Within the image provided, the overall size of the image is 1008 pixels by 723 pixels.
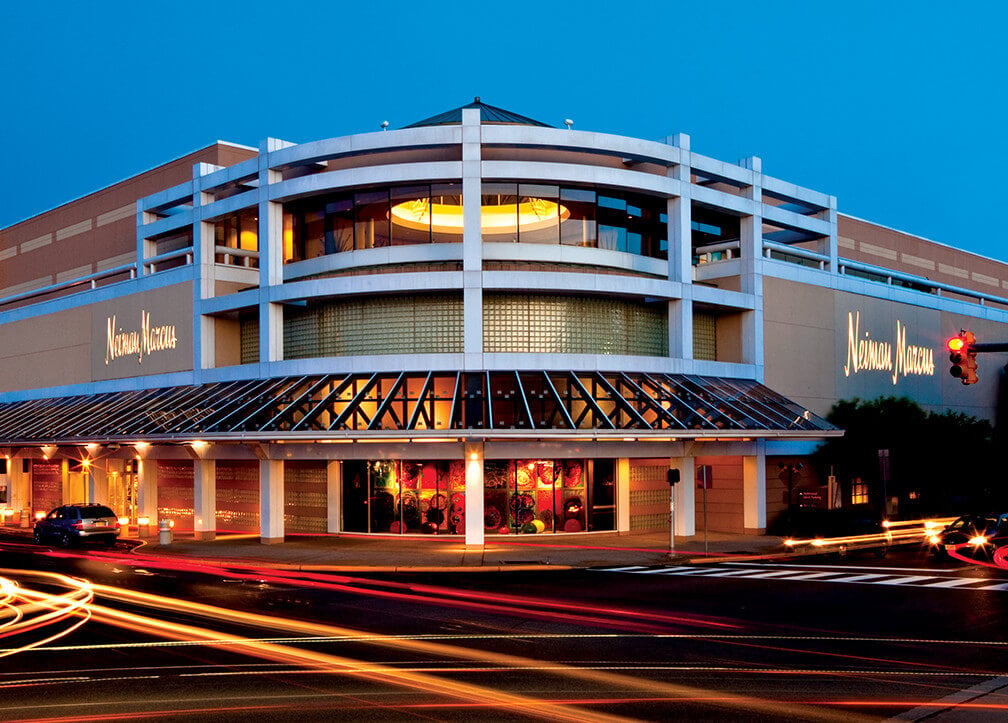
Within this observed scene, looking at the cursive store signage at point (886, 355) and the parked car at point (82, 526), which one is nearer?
the parked car at point (82, 526)

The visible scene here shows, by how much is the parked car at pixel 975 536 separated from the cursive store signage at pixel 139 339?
33083mm

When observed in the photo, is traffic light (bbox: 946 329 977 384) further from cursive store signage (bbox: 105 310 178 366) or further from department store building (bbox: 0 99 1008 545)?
cursive store signage (bbox: 105 310 178 366)

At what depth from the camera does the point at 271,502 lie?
39.7 m

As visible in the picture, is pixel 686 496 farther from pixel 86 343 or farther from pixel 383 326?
pixel 86 343

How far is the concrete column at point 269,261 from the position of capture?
4222 cm

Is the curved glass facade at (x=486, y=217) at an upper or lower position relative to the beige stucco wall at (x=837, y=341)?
upper

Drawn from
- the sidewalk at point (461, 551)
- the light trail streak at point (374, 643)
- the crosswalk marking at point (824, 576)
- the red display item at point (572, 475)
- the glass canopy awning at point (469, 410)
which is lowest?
the sidewalk at point (461, 551)

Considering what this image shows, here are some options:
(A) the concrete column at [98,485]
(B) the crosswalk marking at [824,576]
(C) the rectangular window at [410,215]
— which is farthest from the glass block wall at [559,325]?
(A) the concrete column at [98,485]

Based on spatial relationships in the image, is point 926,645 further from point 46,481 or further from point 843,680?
point 46,481

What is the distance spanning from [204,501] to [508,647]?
28.1 metres

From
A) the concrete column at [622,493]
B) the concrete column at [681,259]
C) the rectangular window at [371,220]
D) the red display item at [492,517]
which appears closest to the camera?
the red display item at [492,517]

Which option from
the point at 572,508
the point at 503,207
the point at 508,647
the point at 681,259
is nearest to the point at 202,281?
the point at 503,207

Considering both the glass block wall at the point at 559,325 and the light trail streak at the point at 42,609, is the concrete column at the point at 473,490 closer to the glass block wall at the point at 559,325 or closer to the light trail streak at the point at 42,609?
the glass block wall at the point at 559,325

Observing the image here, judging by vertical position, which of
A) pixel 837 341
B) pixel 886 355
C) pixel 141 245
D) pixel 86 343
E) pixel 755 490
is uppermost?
pixel 141 245
